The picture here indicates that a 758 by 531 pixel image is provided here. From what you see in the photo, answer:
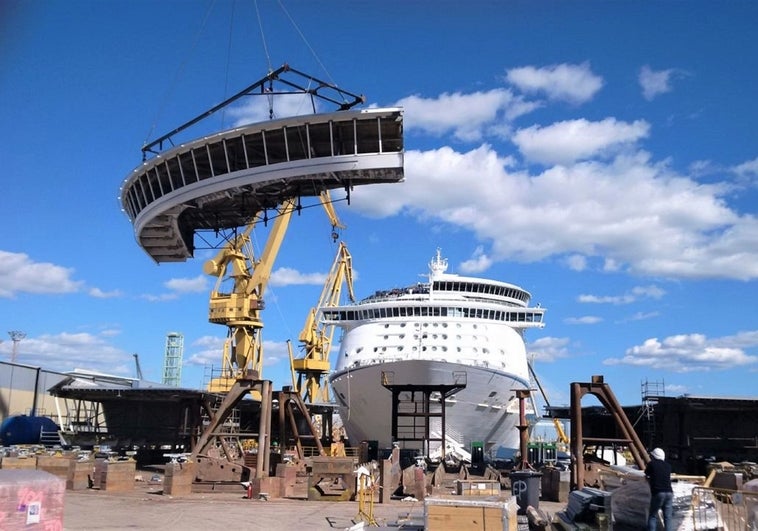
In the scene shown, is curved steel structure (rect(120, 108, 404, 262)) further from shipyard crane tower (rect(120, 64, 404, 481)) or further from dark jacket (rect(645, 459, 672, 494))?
dark jacket (rect(645, 459, 672, 494))

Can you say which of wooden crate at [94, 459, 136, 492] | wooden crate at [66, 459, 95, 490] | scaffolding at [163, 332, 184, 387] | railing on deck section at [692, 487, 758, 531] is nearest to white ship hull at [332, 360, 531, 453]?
wooden crate at [94, 459, 136, 492]

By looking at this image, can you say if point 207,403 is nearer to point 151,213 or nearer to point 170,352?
point 151,213

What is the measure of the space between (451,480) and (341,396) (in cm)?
1551

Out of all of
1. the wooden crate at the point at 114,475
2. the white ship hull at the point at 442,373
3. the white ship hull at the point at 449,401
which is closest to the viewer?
the wooden crate at the point at 114,475

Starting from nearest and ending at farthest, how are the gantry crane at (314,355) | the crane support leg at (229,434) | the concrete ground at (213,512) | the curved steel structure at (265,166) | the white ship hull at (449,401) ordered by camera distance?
the concrete ground at (213,512), the crane support leg at (229,434), the curved steel structure at (265,166), the white ship hull at (449,401), the gantry crane at (314,355)

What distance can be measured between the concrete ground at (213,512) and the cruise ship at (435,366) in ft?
49.7

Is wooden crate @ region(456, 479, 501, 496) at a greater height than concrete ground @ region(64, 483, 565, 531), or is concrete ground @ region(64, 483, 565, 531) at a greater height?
wooden crate @ region(456, 479, 501, 496)

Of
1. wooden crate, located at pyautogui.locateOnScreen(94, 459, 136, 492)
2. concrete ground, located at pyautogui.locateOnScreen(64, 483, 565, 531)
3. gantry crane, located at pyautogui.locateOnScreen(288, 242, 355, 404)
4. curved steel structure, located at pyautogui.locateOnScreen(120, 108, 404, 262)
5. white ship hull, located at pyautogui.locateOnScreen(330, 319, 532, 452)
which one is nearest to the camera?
concrete ground, located at pyautogui.locateOnScreen(64, 483, 565, 531)

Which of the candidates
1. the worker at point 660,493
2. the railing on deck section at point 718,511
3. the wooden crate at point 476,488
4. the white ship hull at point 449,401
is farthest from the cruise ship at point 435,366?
the worker at point 660,493

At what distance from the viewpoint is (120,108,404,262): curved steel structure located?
29172mm

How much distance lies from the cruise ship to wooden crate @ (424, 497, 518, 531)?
974 inches

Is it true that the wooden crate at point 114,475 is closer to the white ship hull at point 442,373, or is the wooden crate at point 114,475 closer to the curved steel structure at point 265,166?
the curved steel structure at point 265,166

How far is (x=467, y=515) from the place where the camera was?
37.3 feet

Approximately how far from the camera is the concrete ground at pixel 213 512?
15814 mm
